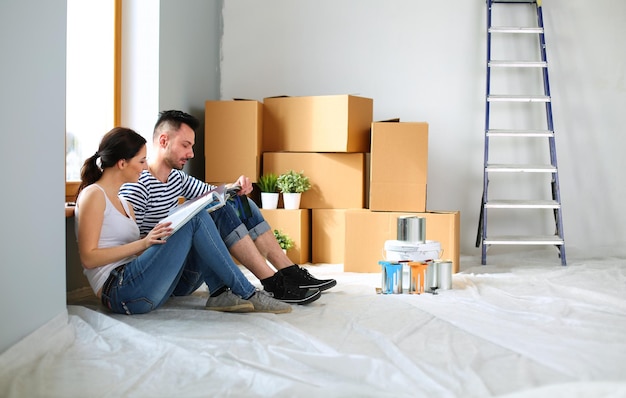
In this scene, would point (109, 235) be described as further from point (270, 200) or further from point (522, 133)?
point (522, 133)

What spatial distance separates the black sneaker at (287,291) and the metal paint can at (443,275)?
0.69m

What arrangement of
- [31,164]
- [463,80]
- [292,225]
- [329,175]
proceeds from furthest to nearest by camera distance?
[463,80] → [329,175] → [292,225] → [31,164]

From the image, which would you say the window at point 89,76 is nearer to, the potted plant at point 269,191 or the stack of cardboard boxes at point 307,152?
the stack of cardboard boxes at point 307,152

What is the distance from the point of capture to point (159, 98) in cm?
369

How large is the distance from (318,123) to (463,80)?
110cm

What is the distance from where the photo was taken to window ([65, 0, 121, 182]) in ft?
10.5

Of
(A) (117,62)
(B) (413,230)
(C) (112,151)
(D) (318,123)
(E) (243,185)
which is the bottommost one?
(B) (413,230)

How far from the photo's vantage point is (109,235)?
2.42 m

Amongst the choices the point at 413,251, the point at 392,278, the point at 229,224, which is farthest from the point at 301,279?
the point at 413,251

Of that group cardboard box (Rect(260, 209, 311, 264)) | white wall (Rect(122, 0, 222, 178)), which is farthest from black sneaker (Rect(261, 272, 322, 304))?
cardboard box (Rect(260, 209, 311, 264))

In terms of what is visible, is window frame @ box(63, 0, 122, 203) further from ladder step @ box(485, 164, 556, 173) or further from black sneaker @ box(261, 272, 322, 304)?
ladder step @ box(485, 164, 556, 173)

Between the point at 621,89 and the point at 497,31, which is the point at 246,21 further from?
the point at 621,89

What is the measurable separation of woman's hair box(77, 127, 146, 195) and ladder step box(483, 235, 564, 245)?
2.42 meters

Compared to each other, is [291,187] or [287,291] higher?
[291,187]
